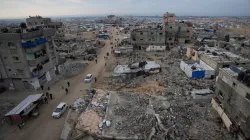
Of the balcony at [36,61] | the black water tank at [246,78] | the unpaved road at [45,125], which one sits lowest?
the unpaved road at [45,125]

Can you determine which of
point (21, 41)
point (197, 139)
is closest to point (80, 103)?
point (21, 41)

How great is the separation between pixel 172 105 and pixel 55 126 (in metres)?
14.0

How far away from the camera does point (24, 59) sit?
77.9 feet

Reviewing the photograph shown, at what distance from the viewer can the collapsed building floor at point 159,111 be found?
15.0 meters

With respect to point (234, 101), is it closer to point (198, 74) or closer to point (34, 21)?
point (198, 74)

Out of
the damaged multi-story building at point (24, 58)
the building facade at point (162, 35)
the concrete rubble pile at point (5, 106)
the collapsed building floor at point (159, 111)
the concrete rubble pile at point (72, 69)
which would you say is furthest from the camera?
the building facade at point (162, 35)

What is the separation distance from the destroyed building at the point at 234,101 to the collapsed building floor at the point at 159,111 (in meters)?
1.15

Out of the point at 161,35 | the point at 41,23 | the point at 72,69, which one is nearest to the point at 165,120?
the point at 72,69

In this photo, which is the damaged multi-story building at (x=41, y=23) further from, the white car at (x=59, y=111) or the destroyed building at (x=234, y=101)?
the destroyed building at (x=234, y=101)

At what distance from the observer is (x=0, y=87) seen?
2562 cm

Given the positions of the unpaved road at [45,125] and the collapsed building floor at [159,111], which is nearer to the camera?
the collapsed building floor at [159,111]

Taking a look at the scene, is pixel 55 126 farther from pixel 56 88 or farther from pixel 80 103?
pixel 56 88

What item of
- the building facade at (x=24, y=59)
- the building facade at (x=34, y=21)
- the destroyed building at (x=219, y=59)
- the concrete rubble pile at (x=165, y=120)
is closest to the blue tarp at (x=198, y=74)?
the destroyed building at (x=219, y=59)

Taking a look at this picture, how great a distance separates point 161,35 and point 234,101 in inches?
1531
